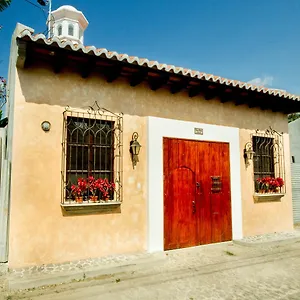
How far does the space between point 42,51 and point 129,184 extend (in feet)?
10.6

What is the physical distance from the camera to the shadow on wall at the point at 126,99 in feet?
18.2

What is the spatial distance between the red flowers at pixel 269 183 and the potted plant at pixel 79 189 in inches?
210

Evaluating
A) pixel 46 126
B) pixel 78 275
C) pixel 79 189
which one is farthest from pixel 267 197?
pixel 46 126

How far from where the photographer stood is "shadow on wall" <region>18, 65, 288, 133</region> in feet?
18.2

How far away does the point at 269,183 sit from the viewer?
8.38m

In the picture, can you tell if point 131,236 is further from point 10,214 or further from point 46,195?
Answer: point 10,214

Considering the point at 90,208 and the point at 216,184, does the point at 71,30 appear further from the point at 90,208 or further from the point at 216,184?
the point at 90,208

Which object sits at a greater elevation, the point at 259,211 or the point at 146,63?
the point at 146,63

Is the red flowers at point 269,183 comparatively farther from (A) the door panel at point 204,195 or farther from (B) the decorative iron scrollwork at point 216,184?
(A) the door panel at point 204,195

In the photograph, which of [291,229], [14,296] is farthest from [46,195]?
[291,229]

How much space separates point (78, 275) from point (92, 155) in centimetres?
238

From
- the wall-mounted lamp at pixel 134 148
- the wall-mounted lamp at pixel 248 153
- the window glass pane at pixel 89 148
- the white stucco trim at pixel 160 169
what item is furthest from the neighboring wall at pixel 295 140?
the window glass pane at pixel 89 148

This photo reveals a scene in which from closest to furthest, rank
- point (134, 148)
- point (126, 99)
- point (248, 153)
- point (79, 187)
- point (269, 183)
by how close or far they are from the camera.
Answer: point (79, 187)
point (134, 148)
point (126, 99)
point (248, 153)
point (269, 183)

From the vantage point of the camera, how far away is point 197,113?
7.38 meters
